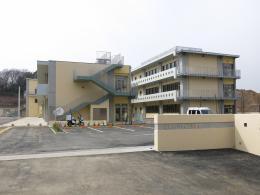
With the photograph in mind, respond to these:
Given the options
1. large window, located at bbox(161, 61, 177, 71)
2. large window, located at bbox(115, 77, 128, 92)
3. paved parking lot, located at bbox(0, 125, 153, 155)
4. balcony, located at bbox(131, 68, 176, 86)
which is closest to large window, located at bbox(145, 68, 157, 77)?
balcony, located at bbox(131, 68, 176, 86)

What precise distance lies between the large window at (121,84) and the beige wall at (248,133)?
2558 centimetres

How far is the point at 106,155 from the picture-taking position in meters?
12.9

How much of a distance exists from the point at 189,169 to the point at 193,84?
35337 mm

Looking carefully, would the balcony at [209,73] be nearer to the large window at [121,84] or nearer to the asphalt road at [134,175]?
the large window at [121,84]

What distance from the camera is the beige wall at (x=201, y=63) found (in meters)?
43.7

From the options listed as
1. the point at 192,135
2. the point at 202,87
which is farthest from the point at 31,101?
the point at 192,135

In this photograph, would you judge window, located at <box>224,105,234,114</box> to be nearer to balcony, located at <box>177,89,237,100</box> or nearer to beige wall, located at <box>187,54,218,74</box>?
balcony, located at <box>177,89,237,100</box>

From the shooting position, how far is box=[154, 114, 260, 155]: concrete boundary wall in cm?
1419

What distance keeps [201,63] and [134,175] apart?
38.3 meters

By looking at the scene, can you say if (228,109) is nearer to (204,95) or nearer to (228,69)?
(204,95)

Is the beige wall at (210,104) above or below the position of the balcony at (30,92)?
below

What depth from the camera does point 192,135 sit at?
14836mm

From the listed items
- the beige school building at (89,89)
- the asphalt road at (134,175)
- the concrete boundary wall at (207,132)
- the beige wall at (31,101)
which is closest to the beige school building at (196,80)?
the beige school building at (89,89)

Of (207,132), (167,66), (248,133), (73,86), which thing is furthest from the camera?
(167,66)
